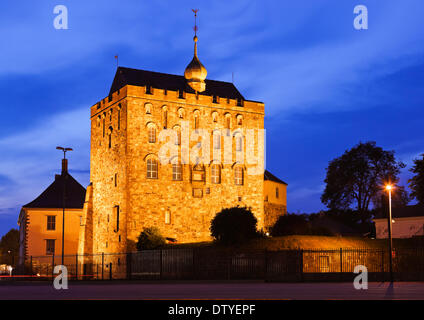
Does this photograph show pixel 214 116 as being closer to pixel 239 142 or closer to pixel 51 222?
pixel 239 142

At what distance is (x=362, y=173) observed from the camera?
3386 inches

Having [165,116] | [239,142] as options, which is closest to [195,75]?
[165,116]

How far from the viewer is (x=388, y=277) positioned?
112 feet

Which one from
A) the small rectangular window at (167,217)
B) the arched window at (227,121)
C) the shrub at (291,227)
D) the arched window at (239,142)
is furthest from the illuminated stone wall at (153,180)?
the shrub at (291,227)

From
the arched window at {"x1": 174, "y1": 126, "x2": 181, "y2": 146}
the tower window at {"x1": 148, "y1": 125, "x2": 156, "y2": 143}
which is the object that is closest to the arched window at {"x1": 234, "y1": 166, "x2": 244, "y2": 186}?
the arched window at {"x1": 174, "y1": 126, "x2": 181, "y2": 146}

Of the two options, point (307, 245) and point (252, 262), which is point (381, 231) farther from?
point (252, 262)

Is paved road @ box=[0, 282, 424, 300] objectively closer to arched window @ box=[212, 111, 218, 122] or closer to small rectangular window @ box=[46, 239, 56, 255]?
arched window @ box=[212, 111, 218, 122]

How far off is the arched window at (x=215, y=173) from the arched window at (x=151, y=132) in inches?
249

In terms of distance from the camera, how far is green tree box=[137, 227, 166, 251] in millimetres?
54000

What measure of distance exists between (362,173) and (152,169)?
3698 centimetres

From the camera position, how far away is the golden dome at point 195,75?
2475 inches

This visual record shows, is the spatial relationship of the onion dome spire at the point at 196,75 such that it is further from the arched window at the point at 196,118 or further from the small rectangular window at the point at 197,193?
the small rectangular window at the point at 197,193
